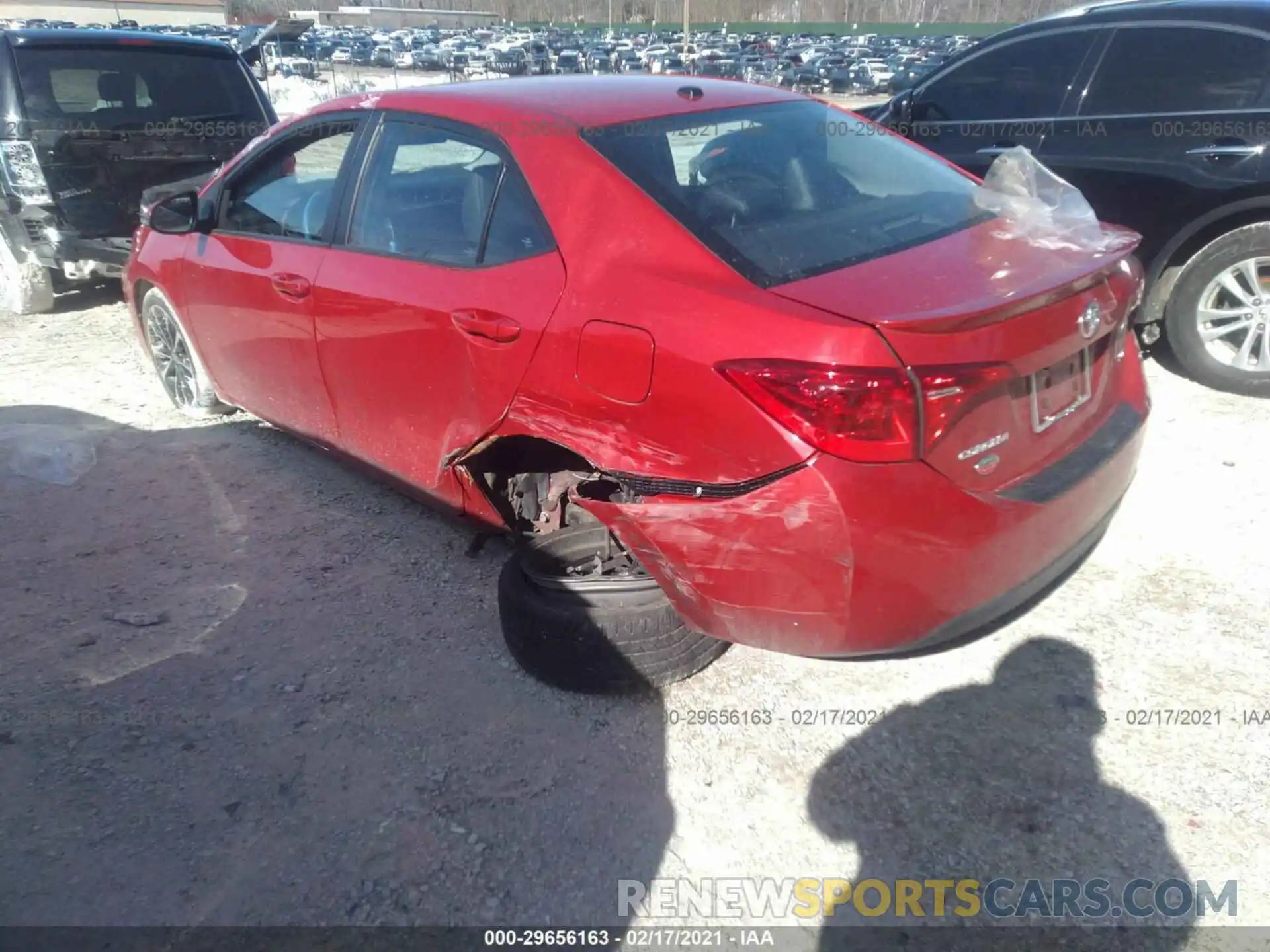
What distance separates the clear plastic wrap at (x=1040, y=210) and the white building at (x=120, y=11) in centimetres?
6083

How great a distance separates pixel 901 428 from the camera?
2021mm

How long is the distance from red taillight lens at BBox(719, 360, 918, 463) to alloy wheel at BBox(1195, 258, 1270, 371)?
336cm

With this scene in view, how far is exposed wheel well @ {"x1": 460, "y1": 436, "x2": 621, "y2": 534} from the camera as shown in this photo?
9.02 feet

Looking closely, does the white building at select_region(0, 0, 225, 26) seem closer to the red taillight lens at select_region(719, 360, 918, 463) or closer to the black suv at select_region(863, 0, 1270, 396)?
the black suv at select_region(863, 0, 1270, 396)

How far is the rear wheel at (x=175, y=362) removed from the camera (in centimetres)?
462

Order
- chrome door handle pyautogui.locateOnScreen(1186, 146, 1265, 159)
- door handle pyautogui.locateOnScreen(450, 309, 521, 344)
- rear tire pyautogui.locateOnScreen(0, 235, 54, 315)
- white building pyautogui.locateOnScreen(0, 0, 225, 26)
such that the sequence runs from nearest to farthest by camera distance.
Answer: door handle pyautogui.locateOnScreen(450, 309, 521, 344)
chrome door handle pyautogui.locateOnScreen(1186, 146, 1265, 159)
rear tire pyautogui.locateOnScreen(0, 235, 54, 315)
white building pyautogui.locateOnScreen(0, 0, 225, 26)

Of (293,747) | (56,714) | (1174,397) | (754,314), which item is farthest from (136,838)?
(1174,397)

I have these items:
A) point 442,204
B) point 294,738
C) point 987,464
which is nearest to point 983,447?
point 987,464

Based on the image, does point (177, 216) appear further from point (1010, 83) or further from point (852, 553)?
point (1010, 83)

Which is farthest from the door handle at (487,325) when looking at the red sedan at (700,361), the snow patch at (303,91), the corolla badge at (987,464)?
the snow patch at (303,91)

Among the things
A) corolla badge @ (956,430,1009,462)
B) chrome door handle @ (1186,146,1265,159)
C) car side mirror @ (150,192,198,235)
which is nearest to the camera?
corolla badge @ (956,430,1009,462)

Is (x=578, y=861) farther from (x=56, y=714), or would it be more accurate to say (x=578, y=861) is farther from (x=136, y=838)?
(x=56, y=714)

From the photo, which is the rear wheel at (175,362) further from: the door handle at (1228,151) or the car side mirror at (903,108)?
the door handle at (1228,151)

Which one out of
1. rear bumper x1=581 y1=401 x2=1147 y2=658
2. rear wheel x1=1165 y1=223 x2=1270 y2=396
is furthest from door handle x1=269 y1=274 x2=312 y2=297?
rear wheel x1=1165 y1=223 x2=1270 y2=396
